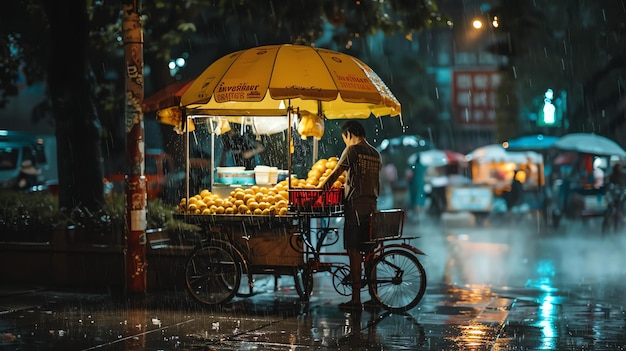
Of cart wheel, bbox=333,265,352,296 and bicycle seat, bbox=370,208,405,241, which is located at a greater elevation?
bicycle seat, bbox=370,208,405,241

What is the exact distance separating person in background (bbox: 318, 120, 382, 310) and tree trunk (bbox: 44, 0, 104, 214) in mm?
5759

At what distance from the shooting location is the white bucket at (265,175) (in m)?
11.8

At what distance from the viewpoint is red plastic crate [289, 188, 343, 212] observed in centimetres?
1034

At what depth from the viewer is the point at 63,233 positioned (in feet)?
41.3

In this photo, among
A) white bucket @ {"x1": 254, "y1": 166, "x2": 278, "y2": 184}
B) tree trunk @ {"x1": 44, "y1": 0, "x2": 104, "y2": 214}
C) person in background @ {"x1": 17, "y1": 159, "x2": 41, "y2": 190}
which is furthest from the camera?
person in background @ {"x1": 17, "y1": 159, "x2": 41, "y2": 190}

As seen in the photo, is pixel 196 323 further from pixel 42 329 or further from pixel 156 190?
pixel 156 190

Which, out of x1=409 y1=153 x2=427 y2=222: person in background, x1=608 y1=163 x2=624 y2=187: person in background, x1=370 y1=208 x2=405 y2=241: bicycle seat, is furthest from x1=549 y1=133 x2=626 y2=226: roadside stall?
x1=370 y1=208 x2=405 y2=241: bicycle seat

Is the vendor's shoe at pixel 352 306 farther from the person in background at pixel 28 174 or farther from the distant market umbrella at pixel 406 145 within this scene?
the person in background at pixel 28 174

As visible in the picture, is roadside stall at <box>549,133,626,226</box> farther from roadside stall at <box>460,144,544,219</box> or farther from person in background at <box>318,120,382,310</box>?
person in background at <box>318,120,382,310</box>

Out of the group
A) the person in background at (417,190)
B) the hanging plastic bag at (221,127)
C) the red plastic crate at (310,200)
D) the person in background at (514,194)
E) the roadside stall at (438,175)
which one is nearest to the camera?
the red plastic crate at (310,200)

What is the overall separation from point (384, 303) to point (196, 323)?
246 centimetres

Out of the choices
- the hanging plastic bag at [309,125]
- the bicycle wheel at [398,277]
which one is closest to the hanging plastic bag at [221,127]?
the hanging plastic bag at [309,125]

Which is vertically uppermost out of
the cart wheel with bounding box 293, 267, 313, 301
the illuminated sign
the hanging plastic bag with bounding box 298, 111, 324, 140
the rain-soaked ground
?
the illuminated sign

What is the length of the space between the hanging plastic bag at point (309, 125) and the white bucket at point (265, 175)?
0.67 metres
